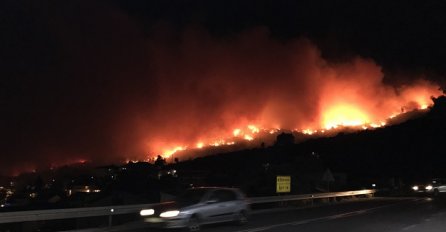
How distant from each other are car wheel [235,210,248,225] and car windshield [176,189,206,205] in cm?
184

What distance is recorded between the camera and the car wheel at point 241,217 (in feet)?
64.4

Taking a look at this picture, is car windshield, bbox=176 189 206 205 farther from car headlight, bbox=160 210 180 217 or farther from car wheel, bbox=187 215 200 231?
car headlight, bbox=160 210 180 217

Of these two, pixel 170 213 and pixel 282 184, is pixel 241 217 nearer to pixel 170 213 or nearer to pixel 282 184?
pixel 170 213

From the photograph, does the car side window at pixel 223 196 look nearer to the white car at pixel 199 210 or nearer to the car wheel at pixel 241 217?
the white car at pixel 199 210

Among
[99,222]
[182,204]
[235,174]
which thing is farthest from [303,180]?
[182,204]

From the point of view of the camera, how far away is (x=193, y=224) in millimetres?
17281

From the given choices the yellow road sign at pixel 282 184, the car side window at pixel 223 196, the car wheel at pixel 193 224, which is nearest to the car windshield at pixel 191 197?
the car side window at pixel 223 196

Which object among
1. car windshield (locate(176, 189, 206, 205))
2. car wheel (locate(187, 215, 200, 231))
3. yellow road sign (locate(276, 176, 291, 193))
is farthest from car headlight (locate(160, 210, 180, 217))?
yellow road sign (locate(276, 176, 291, 193))

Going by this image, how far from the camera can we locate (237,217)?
19.6 m

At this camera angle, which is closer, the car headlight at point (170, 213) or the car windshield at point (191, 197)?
the car headlight at point (170, 213)

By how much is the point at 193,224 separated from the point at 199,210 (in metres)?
0.53

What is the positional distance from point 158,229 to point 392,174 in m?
81.6

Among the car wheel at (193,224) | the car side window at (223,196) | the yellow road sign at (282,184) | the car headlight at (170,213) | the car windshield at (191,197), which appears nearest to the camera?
the car headlight at (170,213)

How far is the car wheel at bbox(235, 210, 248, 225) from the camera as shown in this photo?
19620 mm
